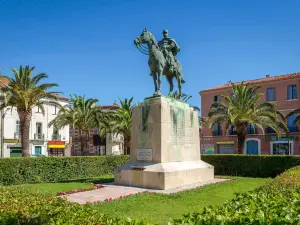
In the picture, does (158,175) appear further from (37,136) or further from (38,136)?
(38,136)

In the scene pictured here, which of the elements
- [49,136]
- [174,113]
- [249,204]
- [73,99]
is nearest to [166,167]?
[174,113]

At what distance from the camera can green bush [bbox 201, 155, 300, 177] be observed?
2002 centimetres

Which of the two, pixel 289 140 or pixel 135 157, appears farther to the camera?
pixel 289 140

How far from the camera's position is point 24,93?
23.1 m

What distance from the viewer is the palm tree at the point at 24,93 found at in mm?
22766

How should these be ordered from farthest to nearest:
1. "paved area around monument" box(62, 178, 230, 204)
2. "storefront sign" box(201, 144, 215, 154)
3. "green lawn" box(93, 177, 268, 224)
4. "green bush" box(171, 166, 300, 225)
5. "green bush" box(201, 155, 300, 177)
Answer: "storefront sign" box(201, 144, 215, 154)
"green bush" box(201, 155, 300, 177)
"paved area around monument" box(62, 178, 230, 204)
"green lawn" box(93, 177, 268, 224)
"green bush" box(171, 166, 300, 225)

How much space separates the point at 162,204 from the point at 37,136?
1654 inches

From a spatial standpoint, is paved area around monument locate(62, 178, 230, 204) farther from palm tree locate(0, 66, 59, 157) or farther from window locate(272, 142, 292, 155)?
window locate(272, 142, 292, 155)

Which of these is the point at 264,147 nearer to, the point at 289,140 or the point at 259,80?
the point at 289,140

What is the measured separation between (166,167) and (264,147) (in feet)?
109

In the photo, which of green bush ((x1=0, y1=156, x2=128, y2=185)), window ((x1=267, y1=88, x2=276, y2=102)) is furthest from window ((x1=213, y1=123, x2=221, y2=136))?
green bush ((x1=0, y1=156, x2=128, y2=185))

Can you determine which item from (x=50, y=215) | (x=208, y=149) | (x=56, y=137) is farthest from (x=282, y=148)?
(x=50, y=215)

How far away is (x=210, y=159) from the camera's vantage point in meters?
22.6

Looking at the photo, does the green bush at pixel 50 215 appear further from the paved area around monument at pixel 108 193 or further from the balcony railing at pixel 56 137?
the balcony railing at pixel 56 137
